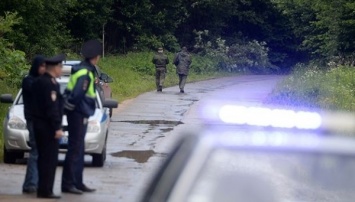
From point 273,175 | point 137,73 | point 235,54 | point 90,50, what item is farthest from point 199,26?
point 273,175

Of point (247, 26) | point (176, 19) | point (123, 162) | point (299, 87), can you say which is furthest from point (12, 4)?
point (247, 26)

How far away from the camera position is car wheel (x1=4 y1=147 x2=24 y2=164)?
1495 centimetres

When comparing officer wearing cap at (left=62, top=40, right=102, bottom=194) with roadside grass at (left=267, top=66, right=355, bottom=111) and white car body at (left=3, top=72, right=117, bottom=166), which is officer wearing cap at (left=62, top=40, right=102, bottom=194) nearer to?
white car body at (left=3, top=72, right=117, bottom=166)

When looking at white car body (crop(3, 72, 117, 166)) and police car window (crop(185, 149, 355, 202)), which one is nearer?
police car window (crop(185, 149, 355, 202))

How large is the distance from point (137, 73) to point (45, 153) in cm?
3453

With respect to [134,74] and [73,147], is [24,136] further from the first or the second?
[134,74]

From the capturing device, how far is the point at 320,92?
26797 mm

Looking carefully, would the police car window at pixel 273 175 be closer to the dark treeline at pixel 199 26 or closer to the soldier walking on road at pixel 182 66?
the dark treeline at pixel 199 26

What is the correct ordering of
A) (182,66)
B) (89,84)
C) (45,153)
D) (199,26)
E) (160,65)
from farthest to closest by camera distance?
(199,26), (182,66), (160,65), (89,84), (45,153)

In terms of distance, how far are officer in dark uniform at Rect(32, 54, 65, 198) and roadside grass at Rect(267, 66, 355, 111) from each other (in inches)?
426

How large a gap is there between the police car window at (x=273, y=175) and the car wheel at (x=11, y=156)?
10.4 m

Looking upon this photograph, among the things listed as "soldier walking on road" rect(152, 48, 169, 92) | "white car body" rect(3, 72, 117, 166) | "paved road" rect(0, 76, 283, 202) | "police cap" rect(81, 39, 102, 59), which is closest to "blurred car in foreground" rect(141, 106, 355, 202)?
"paved road" rect(0, 76, 283, 202)

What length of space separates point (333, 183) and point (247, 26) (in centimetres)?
6095

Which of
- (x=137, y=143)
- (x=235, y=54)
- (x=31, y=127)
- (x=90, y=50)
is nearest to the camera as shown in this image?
(x=31, y=127)
